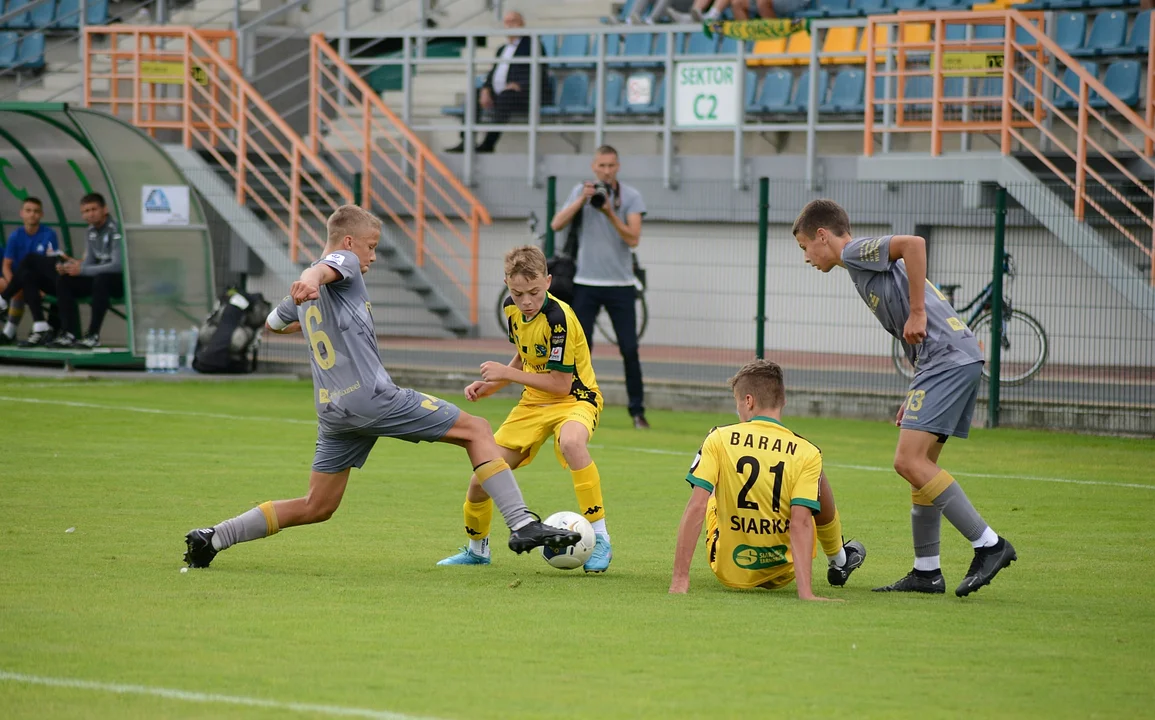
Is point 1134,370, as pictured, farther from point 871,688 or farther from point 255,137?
point 255,137

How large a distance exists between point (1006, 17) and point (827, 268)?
10.6 m

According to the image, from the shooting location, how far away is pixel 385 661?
5.71m

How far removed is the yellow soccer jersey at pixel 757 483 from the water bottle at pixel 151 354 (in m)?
12.8

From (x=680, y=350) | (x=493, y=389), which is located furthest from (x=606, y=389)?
(x=493, y=389)

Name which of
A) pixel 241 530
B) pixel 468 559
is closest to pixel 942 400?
pixel 468 559

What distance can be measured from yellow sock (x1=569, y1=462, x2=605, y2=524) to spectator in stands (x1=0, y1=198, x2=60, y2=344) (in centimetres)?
1306

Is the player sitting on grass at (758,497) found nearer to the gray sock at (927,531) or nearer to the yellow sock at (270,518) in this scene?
the gray sock at (927,531)

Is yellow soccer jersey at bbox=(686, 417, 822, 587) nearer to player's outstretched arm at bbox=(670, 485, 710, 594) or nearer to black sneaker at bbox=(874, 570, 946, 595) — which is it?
player's outstretched arm at bbox=(670, 485, 710, 594)

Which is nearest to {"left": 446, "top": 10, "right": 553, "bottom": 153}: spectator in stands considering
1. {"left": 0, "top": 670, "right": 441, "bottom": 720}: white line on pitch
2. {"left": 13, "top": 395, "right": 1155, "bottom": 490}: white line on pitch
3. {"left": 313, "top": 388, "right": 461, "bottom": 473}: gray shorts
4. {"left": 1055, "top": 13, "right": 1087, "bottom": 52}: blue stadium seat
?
{"left": 1055, "top": 13, "right": 1087, "bottom": 52}: blue stadium seat

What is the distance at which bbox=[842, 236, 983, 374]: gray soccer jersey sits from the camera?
7.40m

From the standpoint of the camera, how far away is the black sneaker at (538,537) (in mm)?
7223

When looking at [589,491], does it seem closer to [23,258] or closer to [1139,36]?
[23,258]

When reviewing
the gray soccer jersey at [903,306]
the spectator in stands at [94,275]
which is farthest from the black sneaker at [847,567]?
the spectator in stands at [94,275]

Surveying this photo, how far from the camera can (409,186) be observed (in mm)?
21922
